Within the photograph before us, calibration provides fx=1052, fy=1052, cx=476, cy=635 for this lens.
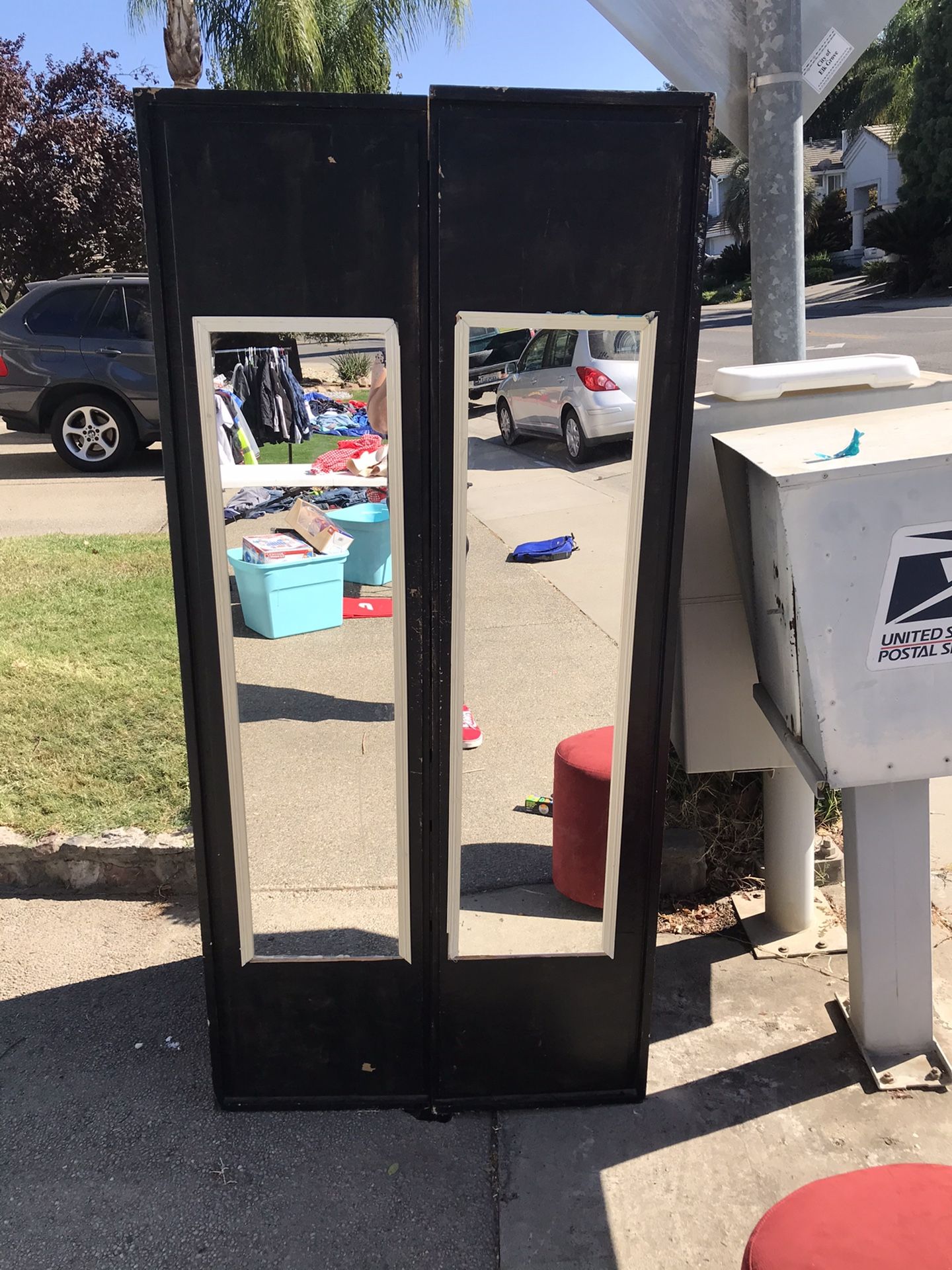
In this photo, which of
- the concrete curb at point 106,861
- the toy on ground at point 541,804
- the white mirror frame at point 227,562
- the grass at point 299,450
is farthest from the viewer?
the concrete curb at point 106,861

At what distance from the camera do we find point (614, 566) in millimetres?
2553

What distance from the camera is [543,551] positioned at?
285 cm

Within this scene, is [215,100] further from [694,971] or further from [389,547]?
[694,971]

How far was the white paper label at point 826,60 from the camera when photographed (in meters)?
2.99

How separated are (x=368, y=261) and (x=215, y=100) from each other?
41 centimetres

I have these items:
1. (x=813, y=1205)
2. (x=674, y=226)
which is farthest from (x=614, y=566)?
(x=813, y=1205)

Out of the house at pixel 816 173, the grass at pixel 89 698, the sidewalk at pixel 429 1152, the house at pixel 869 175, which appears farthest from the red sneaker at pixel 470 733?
the house at pixel 816 173

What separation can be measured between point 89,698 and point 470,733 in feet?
8.63

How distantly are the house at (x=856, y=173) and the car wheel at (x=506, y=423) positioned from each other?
138 feet

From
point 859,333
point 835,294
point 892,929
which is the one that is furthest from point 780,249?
point 835,294

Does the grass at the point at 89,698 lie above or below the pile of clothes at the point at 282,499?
below

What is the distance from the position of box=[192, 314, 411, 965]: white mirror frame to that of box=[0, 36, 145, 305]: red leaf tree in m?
20.2

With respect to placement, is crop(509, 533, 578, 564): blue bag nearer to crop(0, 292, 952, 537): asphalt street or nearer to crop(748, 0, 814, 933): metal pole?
crop(0, 292, 952, 537): asphalt street

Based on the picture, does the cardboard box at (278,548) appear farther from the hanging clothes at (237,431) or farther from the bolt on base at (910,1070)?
the bolt on base at (910,1070)
